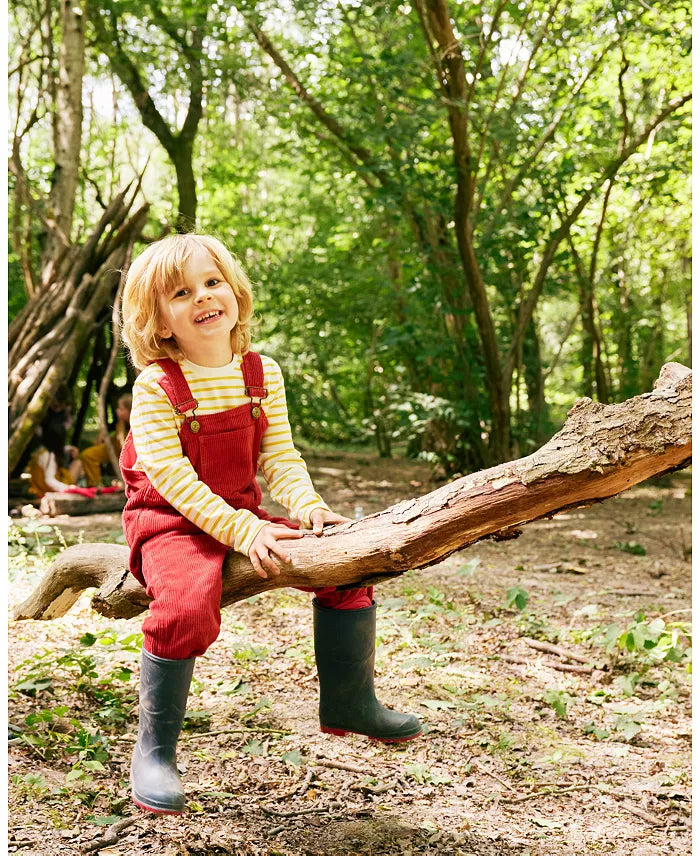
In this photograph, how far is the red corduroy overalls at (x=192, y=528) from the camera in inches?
80.3

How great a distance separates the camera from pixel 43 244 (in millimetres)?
8578

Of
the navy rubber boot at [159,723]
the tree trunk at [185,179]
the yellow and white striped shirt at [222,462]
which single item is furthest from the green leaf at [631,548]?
the tree trunk at [185,179]

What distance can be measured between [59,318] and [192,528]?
606 cm

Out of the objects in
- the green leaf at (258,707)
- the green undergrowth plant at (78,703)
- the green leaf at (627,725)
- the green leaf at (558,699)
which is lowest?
the green leaf at (627,725)

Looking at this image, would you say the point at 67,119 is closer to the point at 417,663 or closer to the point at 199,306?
the point at 417,663

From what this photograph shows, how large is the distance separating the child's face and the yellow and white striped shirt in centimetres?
9

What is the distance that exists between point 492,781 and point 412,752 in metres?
0.30

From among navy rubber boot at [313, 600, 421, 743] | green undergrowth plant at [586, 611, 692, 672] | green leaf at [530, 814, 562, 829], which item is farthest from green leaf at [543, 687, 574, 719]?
navy rubber boot at [313, 600, 421, 743]

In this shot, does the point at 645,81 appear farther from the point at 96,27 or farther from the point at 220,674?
the point at 220,674

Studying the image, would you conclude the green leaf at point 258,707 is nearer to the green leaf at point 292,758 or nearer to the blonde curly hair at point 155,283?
the green leaf at point 292,758

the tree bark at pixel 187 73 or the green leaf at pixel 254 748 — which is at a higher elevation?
the tree bark at pixel 187 73

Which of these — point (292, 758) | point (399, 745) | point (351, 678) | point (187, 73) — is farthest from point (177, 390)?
point (187, 73)

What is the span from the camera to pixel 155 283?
2.25 meters

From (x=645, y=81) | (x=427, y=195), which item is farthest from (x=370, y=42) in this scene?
(x=645, y=81)
